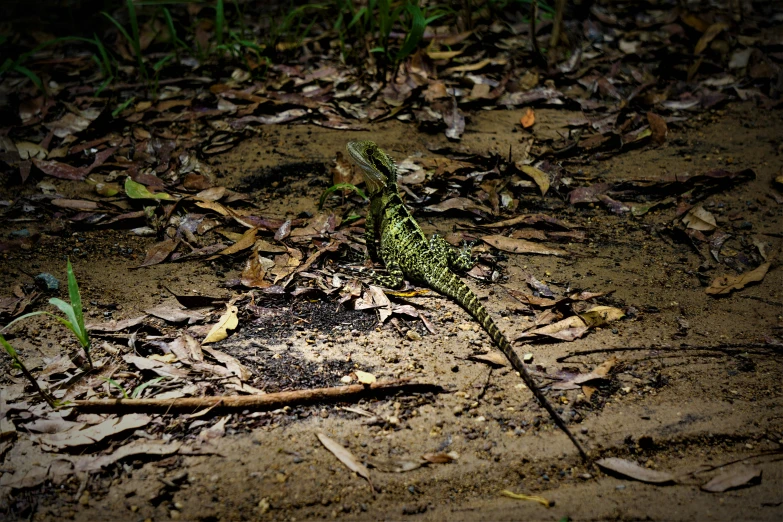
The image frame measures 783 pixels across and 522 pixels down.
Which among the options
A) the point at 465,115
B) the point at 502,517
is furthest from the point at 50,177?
the point at 502,517

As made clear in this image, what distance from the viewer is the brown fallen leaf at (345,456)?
10.3ft

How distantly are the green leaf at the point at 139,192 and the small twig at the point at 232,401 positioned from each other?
2.58 m

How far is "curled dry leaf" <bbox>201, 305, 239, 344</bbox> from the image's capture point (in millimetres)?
4023

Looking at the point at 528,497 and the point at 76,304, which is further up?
the point at 76,304

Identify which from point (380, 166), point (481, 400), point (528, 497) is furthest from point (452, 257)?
point (528, 497)

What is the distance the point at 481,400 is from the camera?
11.9 feet

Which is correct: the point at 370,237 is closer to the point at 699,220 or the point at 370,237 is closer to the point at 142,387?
the point at 142,387

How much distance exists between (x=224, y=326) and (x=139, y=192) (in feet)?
7.17

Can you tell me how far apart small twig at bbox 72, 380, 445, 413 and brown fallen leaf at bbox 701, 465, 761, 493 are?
5.96ft

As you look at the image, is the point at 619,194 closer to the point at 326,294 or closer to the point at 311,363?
the point at 326,294

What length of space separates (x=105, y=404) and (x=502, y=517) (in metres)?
2.17

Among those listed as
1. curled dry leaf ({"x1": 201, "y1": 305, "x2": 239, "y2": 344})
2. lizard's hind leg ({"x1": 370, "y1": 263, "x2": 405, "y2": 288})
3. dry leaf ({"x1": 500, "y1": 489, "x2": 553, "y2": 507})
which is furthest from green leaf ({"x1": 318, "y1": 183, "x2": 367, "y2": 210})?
dry leaf ({"x1": 500, "y1": 489, "x2": 553, "y2": 507})

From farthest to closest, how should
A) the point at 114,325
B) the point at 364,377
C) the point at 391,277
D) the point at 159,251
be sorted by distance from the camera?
1. the point at 159,251
2. the point at 391,277
3. the point at 114,325
4. the point at 364,377

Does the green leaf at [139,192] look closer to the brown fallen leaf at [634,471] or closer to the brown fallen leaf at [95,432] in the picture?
the brown fallen leaf at [95,432]
